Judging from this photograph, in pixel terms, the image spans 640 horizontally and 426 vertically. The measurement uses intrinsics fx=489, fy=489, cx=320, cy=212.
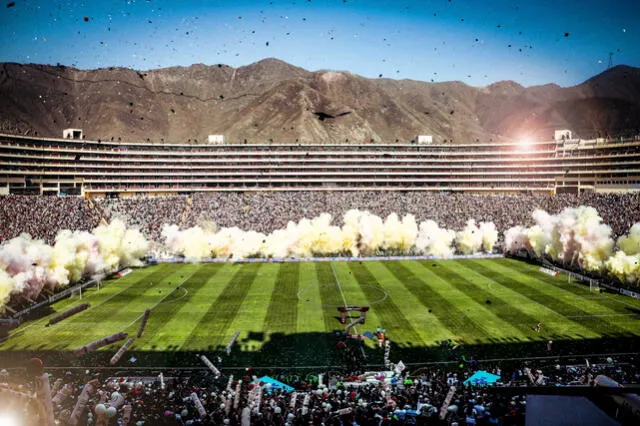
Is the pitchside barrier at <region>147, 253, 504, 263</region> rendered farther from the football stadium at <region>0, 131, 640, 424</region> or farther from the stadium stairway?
the stadium stairway

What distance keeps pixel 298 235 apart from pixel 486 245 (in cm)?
2726

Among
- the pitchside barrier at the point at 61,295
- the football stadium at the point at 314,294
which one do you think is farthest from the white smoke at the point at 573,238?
the pitchside barrier at the point at 61,295

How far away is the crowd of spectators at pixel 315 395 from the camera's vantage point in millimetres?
19875

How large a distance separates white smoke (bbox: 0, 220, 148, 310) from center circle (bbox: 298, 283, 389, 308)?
75.8 ft

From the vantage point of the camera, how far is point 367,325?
38.2 metres

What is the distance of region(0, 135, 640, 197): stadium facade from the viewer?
11475 centimetres

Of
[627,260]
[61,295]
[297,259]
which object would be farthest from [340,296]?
[627,260]

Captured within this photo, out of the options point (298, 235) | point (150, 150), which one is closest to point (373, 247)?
point (298, 235)

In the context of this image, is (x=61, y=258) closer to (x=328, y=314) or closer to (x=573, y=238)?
(x=328, y=314)

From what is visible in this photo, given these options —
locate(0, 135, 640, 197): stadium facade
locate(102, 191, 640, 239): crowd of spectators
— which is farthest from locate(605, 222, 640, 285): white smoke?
locate(0, 135, 640, 197): stadium facade

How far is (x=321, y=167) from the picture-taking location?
12356cm

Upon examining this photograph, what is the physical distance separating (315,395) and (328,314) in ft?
59.3

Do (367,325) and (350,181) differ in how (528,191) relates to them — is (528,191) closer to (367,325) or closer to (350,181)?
(350,181)

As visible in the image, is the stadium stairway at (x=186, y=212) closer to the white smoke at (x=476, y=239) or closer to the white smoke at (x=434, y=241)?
the white smoke at (x=434, y=241)
